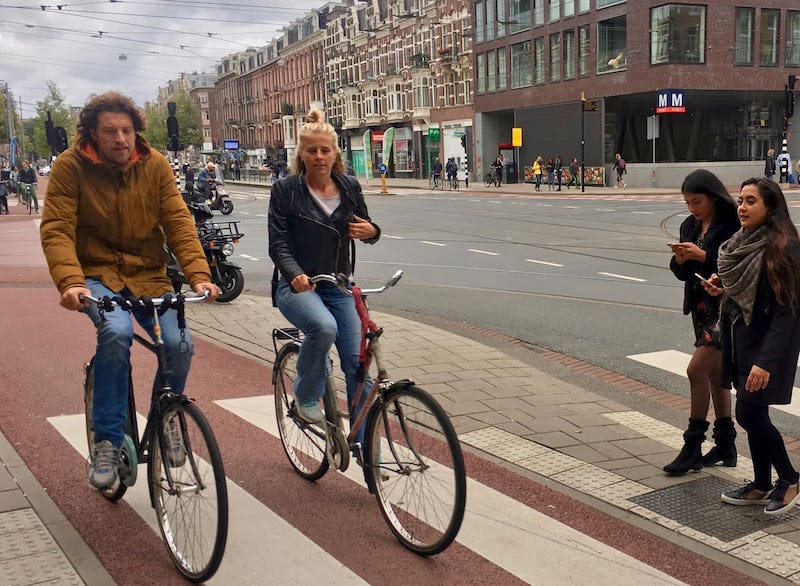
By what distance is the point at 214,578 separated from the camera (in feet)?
10.7

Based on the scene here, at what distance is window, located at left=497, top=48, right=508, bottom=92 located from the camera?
48.2 meters

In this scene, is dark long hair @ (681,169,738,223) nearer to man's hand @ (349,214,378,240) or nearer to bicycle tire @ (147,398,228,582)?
man's hand @ (349,214,378,240)

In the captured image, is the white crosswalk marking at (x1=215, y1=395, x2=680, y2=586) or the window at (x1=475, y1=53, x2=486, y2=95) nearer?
the white crosswalk marking at (x1=215, y1=395, x2=680, y2=586)

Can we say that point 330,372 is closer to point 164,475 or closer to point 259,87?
point 164,475

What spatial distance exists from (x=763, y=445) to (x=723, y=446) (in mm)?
570

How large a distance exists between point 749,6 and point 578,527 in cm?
4148

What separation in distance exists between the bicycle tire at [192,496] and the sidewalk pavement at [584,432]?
189 centimetres

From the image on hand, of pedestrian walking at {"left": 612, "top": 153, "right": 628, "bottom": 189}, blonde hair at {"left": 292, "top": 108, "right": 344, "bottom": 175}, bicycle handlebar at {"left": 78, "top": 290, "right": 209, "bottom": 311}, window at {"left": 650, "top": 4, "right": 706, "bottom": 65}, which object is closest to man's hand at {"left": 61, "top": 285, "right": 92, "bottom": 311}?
bicycle handlebar at {"left": 78, "top": 290, "right": 209, "bottom": 311}

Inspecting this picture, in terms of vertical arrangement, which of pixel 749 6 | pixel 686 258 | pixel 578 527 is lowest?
pixel 578 527

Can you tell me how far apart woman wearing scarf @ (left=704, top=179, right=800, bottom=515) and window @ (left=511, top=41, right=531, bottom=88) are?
44.2 m

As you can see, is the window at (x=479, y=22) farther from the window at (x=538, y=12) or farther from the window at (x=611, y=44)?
the window at (x=611, y=44)

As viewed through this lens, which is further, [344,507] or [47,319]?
[47,319]

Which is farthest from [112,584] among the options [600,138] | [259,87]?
[259,87]

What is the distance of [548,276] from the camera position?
39.7ft
